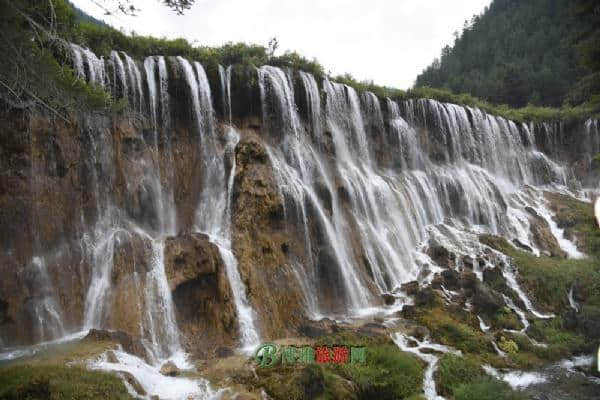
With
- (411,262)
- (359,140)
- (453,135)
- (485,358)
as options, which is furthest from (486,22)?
(485,358)

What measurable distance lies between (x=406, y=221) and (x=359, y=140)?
543cm

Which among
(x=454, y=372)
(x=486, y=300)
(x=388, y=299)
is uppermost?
(x=388, y=299)

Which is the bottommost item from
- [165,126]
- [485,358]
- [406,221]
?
[485,358]

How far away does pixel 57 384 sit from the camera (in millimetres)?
6957

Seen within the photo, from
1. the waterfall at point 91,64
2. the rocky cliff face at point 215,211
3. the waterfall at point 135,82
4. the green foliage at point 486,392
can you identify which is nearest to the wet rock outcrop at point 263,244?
the rocky cliff face at point 215,211

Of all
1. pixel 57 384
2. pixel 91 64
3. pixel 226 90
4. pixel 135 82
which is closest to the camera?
pixel 57 384

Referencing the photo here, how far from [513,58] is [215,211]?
2464 inches

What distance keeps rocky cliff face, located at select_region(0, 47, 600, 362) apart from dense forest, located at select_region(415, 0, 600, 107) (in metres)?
24.3

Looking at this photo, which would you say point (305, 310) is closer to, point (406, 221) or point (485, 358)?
point (485, 358)

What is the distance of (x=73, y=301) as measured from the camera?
10906 millimetres

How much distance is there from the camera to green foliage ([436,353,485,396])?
9.80 m

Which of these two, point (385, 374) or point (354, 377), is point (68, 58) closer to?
point (354, 377)

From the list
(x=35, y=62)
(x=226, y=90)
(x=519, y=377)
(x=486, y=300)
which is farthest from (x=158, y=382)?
(x=226, y=90)

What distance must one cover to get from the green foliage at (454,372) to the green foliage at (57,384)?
707 cm
